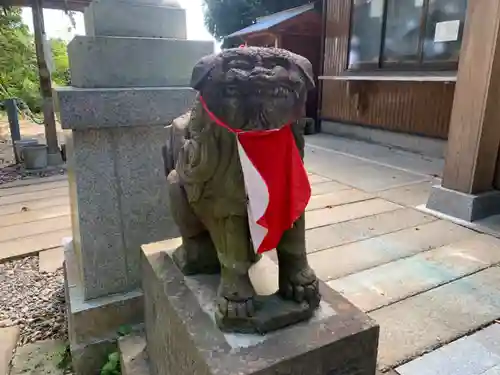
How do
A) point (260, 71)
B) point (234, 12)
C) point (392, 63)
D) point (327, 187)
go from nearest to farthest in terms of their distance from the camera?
1. point (260, 71)
2. point (327, 187)
3. point (392, 63)
4. point (234, 12)

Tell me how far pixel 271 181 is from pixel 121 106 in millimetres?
900

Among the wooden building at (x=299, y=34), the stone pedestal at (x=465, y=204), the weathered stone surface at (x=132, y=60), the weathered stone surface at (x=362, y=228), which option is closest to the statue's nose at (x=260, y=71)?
the weathered stone surface at (x=132, y=60)

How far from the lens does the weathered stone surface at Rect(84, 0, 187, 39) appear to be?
1554 millimetres

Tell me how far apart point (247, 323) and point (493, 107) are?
2.49 m

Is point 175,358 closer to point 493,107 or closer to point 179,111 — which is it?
point 179,111

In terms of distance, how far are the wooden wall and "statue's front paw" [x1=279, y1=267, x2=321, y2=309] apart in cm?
455

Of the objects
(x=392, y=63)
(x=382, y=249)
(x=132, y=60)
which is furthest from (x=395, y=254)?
(x=392, y=63)

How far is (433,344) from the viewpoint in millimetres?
1492

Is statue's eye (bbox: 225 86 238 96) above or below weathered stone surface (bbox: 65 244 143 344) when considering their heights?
above

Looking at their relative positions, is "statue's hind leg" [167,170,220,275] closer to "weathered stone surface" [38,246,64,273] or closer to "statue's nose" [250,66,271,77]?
"statue's nose" [250,66,271,77]

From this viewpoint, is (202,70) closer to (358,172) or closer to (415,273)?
(415,273)

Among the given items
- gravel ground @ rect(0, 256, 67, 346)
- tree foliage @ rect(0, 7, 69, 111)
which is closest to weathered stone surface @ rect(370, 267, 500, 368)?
gravel ground @ rect(0, 256, 67, 346)

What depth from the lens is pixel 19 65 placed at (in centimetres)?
995

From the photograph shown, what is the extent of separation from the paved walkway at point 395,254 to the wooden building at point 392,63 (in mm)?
1209
